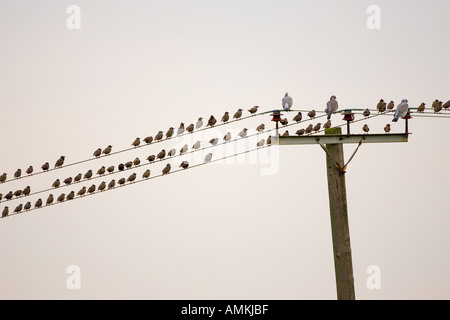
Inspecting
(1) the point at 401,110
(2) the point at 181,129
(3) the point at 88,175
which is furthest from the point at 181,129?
(1) the point at 401,110

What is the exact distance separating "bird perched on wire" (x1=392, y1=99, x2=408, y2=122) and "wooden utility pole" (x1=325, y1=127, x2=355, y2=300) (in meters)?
3.27

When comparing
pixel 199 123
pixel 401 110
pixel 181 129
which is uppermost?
pixel 199 123

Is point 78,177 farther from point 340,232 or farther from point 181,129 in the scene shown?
point 340,232

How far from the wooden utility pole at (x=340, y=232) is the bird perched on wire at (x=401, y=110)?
3.27 metres

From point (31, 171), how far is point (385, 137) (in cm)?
1557

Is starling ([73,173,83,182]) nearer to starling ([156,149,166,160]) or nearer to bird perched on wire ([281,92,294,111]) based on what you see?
starling ([156,149,166,160])

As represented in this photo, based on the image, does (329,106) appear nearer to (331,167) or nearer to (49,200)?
(331,167)

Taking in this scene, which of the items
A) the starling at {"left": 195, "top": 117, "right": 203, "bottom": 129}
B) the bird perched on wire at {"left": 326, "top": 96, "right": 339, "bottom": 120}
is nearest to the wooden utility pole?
the bird perched on wire at {"left": 326, "top": 96, "right": 339, "bottom": 120}

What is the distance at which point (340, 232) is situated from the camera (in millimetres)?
19797

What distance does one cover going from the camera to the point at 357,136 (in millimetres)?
20422

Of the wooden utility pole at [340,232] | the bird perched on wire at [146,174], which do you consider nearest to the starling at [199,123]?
the bird perched on wire at [146,174]

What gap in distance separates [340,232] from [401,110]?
4.40m

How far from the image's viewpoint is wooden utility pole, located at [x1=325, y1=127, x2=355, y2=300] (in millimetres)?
19719

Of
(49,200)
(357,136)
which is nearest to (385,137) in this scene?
(357,136)
